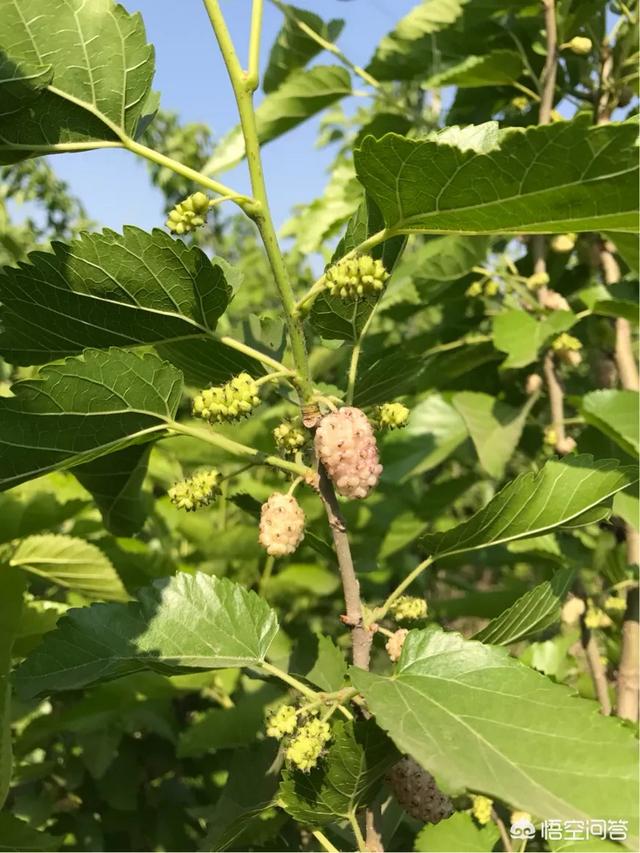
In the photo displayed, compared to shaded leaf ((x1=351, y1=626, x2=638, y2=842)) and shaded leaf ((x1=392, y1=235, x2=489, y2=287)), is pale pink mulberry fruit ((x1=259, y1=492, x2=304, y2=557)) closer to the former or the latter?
shaded leaf ((x1=351, y1=626, x2=638, y2=842))

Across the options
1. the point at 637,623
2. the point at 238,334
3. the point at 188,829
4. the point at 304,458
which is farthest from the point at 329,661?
the point at 188,829

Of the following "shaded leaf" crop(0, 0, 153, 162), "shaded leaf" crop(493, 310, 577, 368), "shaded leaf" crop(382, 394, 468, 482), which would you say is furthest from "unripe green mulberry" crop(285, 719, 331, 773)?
"shaded leaf" crop(382, 394, 468, 482)

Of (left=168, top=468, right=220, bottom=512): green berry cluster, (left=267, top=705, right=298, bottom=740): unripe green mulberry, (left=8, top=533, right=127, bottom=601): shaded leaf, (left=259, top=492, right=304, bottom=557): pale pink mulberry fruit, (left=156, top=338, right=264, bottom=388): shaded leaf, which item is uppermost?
(left=156, top=338, right=264, bottom=388): shaded leaf

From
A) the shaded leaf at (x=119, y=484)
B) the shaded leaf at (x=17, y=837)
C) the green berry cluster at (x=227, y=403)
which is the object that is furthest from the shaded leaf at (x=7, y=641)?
the green berry cluster at (x=227, y=403)

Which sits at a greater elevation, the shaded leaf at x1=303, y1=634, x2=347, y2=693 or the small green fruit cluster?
the small green fruit cluster

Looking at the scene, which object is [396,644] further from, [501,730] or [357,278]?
[357,278]

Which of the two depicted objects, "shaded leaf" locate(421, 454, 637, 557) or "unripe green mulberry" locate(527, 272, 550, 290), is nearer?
"shaded leaf" locate(421, 454, 637, 557)

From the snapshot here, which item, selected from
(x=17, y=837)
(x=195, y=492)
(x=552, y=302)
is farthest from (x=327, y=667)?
(x=552, y=302)
